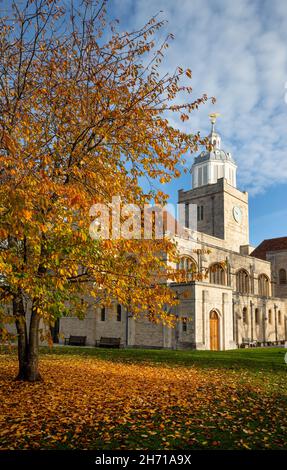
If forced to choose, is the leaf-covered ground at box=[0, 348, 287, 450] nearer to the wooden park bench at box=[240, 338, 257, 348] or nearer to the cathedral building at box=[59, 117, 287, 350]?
the cathedral building at box=[59, 117, 287, 350]

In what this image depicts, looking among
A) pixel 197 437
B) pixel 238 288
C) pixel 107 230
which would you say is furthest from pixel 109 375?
pixel 238 288

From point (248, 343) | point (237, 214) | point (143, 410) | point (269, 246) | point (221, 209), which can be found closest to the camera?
point (143, 410)

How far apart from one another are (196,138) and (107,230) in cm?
383

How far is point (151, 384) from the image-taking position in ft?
39.3

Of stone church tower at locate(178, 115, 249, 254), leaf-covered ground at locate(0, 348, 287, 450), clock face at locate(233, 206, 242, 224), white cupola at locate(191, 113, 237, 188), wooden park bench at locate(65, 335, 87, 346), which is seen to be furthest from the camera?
white cupola at locate(191, 113, 237, 188)

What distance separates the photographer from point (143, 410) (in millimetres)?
8609

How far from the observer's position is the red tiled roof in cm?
5094

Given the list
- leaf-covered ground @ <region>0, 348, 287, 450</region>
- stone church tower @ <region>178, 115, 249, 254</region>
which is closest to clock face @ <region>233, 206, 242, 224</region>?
A: stone church tower @ <region>178, 115, 249, 254</region>

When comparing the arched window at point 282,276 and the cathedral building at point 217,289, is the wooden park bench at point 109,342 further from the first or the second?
the arched window at point 282,276

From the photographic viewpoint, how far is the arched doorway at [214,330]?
29172 mm

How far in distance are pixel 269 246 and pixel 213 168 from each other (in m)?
16.7

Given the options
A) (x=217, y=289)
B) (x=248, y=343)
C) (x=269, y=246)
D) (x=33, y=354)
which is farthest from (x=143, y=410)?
(x=269, y=246)

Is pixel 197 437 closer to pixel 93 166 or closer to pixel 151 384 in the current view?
pixel 151 384

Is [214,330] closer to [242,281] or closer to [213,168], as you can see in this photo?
[242,281]
